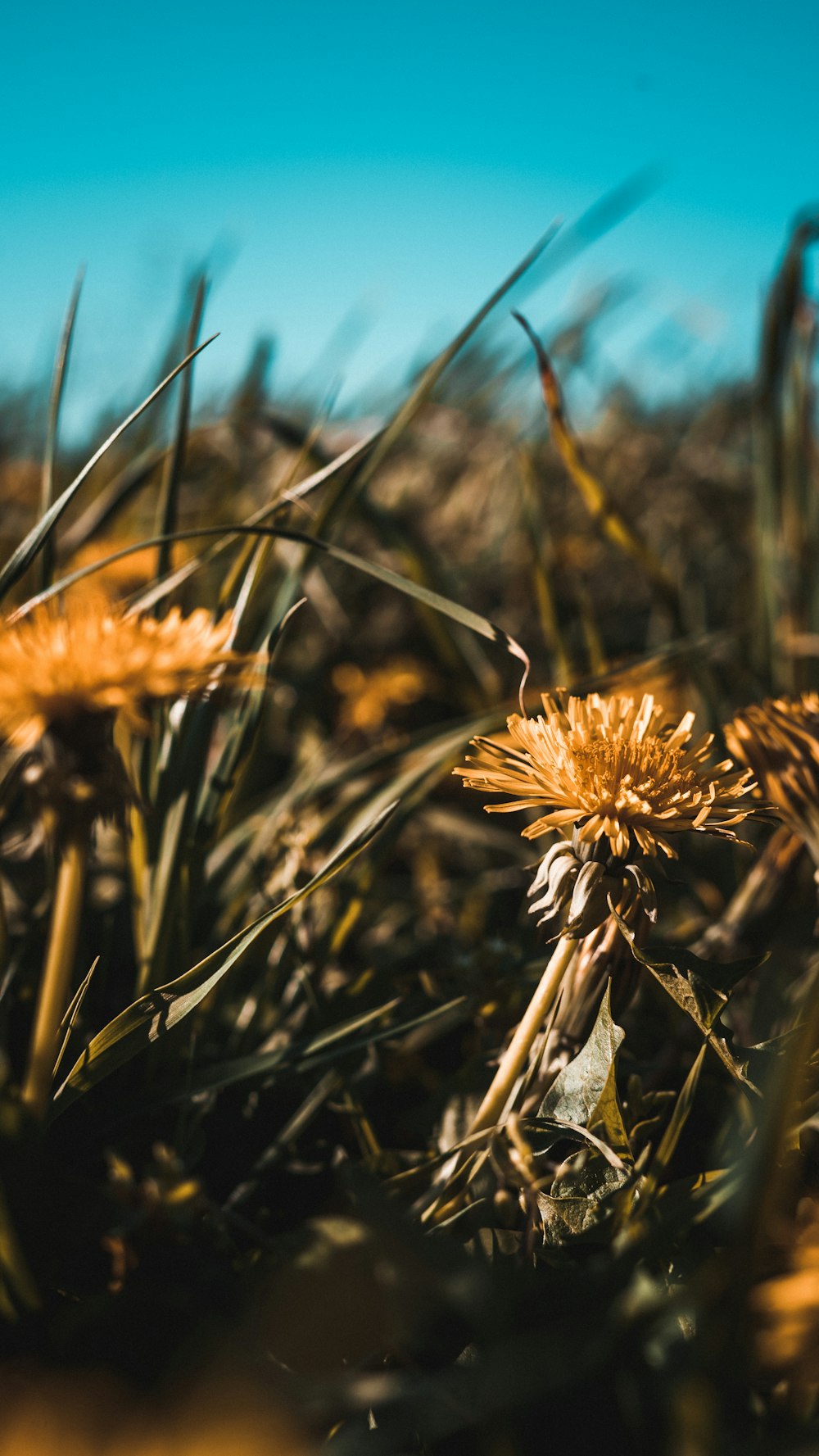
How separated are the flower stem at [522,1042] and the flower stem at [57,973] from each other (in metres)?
0.26

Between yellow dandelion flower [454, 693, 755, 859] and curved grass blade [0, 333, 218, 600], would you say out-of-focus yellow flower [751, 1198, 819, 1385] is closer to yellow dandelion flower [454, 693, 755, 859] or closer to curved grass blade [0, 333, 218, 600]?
yellow dandelion flower [454, 693, 755, 859]

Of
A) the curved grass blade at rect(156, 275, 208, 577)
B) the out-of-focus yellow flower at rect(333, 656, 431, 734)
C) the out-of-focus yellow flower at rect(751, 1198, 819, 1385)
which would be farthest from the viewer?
the out-of-focus yellow flower at rect(333, 656, 431, 734)

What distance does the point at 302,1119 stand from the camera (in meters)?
0.63

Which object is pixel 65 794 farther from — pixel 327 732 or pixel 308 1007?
pixel 327 732

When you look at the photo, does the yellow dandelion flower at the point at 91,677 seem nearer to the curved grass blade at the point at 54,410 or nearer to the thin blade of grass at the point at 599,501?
the curved grass blade at the point at 54,410

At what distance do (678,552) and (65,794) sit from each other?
170 cm

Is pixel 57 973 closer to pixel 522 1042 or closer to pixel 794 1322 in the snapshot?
pixel 522 1042

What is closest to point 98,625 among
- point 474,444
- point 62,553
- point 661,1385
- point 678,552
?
point 661,1385

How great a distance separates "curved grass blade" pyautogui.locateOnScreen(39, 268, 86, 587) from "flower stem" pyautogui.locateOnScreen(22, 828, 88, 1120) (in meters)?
0.35

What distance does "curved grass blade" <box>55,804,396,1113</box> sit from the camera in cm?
51

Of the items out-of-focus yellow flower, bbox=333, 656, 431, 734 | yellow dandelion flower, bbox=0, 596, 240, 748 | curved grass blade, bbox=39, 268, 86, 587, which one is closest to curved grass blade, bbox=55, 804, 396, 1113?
yellow dandelion flower, bbox=0, 596, 240, 748

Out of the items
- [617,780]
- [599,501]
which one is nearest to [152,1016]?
[617,780]

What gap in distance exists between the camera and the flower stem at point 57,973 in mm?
458

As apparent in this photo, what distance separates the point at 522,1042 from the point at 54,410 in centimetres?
66
